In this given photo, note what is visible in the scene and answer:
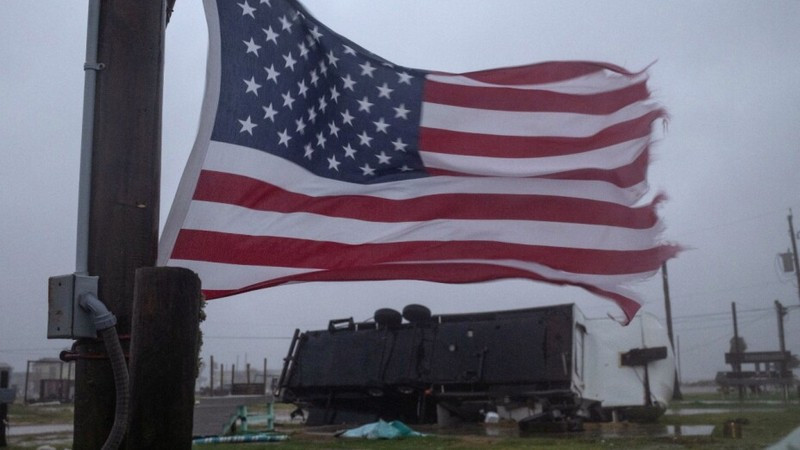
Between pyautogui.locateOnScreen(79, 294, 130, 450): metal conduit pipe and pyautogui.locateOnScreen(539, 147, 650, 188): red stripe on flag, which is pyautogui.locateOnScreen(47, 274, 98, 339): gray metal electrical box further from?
pyautogui.locateOnScreen(539, 147, 650, 188): red stripe on flag

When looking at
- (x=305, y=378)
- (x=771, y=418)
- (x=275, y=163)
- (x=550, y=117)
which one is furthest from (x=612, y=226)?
(x=305, y=378)

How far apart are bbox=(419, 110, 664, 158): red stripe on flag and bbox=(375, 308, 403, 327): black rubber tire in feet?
27.4

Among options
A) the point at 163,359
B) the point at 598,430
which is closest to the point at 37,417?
the point at 598,430

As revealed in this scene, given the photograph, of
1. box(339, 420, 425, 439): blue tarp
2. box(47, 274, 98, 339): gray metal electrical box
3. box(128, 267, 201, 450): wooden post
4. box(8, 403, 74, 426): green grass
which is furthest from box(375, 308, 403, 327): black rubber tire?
box(128, 267, 201, 450): wooden post

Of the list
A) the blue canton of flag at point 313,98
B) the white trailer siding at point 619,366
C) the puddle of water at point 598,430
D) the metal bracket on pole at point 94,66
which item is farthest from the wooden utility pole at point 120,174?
the white trailer siding at point 619,366

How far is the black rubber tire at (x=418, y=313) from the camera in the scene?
1505cm

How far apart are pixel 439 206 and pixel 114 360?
12.7 feet

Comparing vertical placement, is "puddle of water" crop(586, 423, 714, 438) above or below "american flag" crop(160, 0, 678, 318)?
below

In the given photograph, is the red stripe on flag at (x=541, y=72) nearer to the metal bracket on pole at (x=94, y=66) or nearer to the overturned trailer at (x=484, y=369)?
the metal bracket on pole at (x=94, y=66)

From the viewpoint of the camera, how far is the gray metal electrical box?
3492mm

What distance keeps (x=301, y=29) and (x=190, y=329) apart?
3.72 meters

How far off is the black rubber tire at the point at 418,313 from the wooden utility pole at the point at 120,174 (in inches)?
447

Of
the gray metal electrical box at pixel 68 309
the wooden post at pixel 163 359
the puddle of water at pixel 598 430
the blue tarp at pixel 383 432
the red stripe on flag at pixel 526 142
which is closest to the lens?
the wooden post at pixel 163 359

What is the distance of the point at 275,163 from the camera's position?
6160 mm
